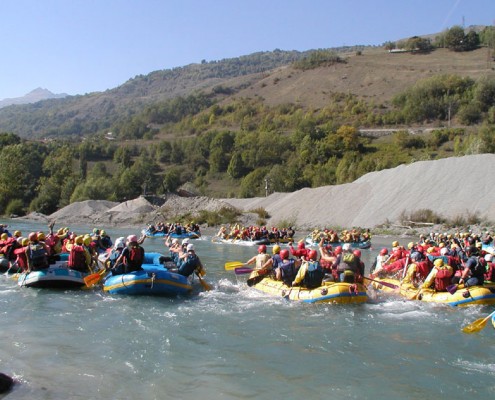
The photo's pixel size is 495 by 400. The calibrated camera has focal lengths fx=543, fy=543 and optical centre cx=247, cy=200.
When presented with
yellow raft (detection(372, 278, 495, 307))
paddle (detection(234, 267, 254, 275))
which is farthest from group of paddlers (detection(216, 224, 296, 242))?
yellow raft (detection(372, 278, 495, 307))

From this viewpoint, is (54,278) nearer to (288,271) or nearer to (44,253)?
(44,253)

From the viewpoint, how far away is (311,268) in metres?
14.9

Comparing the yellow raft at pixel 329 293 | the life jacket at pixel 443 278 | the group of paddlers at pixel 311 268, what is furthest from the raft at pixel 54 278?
the life jacket at pixel 443 278

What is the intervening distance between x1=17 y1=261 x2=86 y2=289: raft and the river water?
1.72ft

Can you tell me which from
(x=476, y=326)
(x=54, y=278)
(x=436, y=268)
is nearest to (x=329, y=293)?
(x=436, y=268)

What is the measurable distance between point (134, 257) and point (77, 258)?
2.26 metres

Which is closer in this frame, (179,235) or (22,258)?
(22,258)

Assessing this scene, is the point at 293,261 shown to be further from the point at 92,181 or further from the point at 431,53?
the point at 431,53

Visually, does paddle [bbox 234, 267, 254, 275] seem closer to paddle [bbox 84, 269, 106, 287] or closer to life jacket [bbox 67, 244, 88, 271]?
paddle [bbox 84, 269, 106, 287]

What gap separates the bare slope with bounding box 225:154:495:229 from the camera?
43219mm

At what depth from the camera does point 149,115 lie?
186375mm

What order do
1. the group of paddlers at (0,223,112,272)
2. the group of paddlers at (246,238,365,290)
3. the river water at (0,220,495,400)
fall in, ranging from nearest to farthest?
the river water at (0,220,495,400)
the group of paddlers at (246,238,365,290)
the group of paddlers at (0,223,112,272)

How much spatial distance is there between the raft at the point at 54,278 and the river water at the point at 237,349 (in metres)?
0.52

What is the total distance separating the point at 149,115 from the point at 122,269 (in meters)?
176
